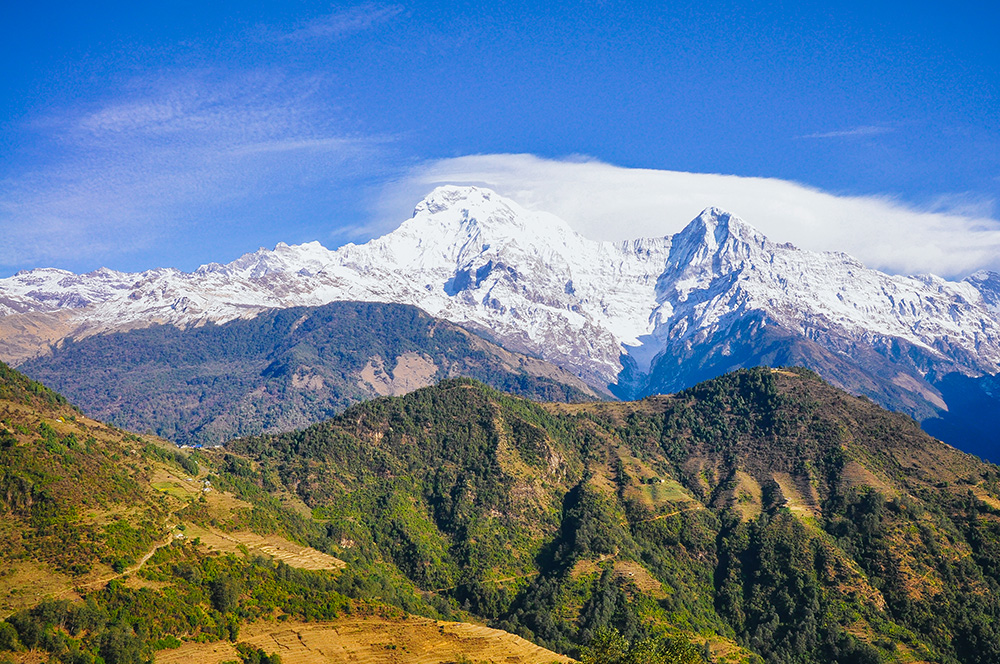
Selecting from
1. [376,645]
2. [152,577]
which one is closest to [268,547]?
[152,577]

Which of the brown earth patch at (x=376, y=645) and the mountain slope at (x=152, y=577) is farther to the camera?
the brown earth patch at (x=376, y=645)

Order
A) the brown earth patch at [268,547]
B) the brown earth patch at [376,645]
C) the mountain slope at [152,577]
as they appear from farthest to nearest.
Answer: the brown earth patch at [268,547] → the brown earth patch at [376,645] → the mountain slope at [152,577]

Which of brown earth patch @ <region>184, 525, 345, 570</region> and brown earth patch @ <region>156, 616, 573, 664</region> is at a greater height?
brown earth patch @ <region>184, 525, 345, 570</region>

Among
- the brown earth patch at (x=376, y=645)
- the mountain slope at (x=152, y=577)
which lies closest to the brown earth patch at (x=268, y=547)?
the mountain slope at (x=152, y=577)

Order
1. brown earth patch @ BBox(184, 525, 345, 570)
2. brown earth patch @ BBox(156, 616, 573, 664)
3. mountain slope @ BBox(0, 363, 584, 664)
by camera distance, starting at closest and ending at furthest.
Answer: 1. mountain slope @ BBox(0, 363, 584, 664)
2. brown earth patch @ BBox(156, 616, 573, 664)
3. brown earth patch @ BBox(184, 525, 345, 570)

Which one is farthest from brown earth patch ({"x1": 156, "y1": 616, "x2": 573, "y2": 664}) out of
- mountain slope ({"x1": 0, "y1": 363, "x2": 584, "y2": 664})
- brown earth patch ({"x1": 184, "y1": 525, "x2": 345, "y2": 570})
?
brown earth patch ({"x1": 184, "y1": 525, "x2": 345, "y2": 570})

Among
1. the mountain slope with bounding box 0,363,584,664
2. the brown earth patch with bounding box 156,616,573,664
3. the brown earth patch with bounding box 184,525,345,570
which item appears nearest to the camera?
the mountain slope with bounding box 0,363,584,664

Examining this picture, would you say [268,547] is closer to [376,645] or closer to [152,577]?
[152,577]

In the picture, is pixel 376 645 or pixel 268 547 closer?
pixel 376 645

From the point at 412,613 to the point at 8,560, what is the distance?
275 feet

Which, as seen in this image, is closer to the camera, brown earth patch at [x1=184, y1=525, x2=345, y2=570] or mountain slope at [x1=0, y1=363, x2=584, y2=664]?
mountain slope at [x1=0, y1=363, x2=584, y2=664]

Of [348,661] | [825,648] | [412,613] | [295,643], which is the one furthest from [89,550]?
[825,648]

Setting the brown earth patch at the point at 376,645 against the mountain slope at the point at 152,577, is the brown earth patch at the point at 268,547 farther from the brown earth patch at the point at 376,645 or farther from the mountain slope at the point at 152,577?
the brown earth patch at the point at 376,645

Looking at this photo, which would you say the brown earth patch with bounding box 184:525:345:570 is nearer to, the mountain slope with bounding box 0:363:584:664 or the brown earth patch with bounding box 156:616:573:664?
the mountain slope with bounding box 0:363:584:664
